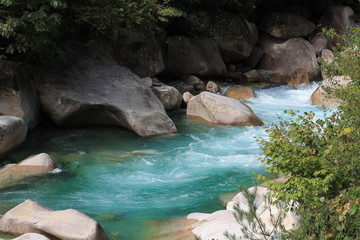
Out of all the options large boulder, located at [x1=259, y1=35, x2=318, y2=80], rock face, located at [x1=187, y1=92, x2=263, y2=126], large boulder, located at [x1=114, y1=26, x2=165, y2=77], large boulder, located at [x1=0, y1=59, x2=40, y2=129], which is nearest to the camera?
large boulder, located at [x1=0, y1=59, x2=40, y2=129]

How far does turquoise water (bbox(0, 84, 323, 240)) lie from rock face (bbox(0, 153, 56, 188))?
0.24 meters

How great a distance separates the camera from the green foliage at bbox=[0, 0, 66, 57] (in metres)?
10.1

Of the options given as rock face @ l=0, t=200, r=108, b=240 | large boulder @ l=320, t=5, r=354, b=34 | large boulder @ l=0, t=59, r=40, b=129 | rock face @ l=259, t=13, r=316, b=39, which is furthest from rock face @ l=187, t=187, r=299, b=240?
large boulder @ l=320, t=5, r=354, b=34

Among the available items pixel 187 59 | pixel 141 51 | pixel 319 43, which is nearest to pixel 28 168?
pixel 141 51

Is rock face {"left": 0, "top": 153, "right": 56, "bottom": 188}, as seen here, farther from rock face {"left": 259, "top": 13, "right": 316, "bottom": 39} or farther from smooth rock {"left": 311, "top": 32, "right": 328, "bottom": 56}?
smooth rock {"left": 311, "top": 32, "right": 328, "bottom": 56}

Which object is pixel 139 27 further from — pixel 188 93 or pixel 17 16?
pixel 17 16

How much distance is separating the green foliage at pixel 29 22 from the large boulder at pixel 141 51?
169 inches

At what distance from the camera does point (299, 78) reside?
19859mm

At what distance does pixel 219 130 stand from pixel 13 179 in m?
5.67

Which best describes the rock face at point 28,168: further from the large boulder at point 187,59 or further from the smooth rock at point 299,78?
the smooth rock at point 299,78

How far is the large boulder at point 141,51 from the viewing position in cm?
1599

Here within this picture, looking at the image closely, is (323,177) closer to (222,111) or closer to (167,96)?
(222,111)

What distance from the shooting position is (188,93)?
15570 millimetres

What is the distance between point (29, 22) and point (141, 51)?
236 inches
